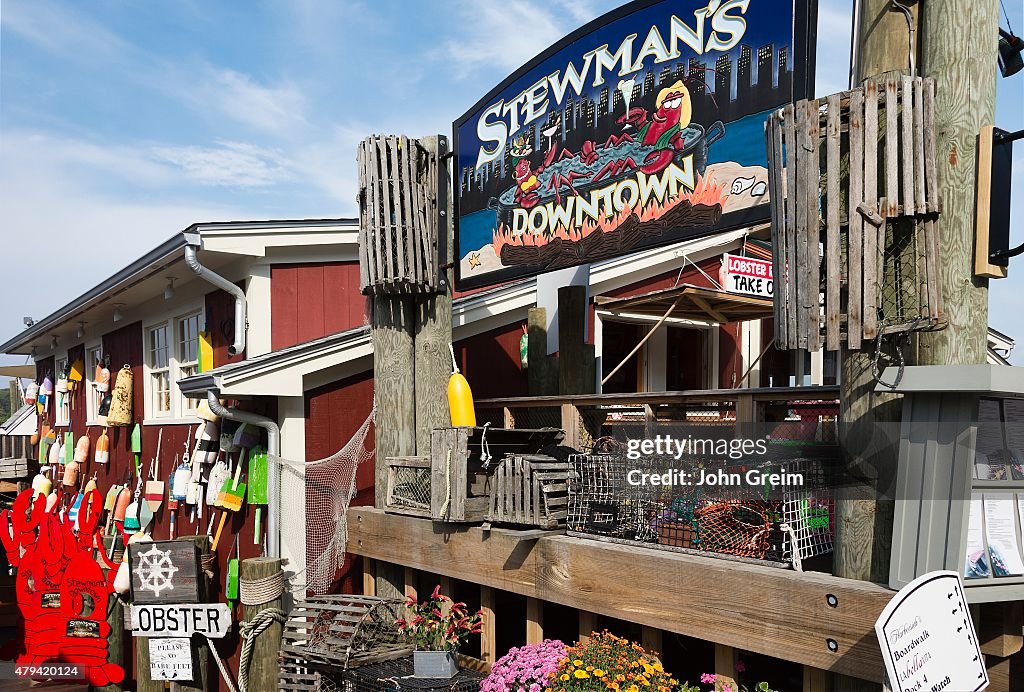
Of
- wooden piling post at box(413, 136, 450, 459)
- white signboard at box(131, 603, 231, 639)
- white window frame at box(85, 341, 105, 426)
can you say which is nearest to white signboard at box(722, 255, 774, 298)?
wooden piling post at box(413, 136, 450, 459)

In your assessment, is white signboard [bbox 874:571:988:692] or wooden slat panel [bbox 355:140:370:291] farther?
wooden slat panel [bbox 355:140:370:291]

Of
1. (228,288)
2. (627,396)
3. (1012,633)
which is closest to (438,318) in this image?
(627,396)

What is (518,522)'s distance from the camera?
Answer: 5250 millimetres

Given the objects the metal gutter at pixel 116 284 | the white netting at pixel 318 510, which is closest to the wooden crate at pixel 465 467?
the white netting at pixel 318 510

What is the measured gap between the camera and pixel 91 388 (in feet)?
43.1

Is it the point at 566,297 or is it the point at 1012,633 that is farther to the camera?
the point at 566,297

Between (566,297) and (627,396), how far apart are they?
78.7 inches

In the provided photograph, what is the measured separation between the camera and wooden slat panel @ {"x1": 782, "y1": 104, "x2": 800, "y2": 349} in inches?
142

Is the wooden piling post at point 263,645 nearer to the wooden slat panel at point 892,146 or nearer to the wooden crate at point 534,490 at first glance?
the wooden crate at point 534,490

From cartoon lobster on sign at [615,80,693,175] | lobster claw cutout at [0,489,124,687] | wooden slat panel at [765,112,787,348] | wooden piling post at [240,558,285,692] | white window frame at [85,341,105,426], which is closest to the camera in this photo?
wooden slat panel at [765,112,787,348]

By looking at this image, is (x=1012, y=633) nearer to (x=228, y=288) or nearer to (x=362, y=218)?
(x=362, y=218)

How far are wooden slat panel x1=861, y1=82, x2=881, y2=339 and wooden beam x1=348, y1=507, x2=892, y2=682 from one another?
112 cm

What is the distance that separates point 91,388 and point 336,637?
907cm

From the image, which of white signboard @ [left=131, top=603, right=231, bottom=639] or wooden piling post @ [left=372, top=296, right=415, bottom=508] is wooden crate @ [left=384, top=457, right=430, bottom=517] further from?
white signboard @ [left=131, top=603, right=231, bottom=639]
